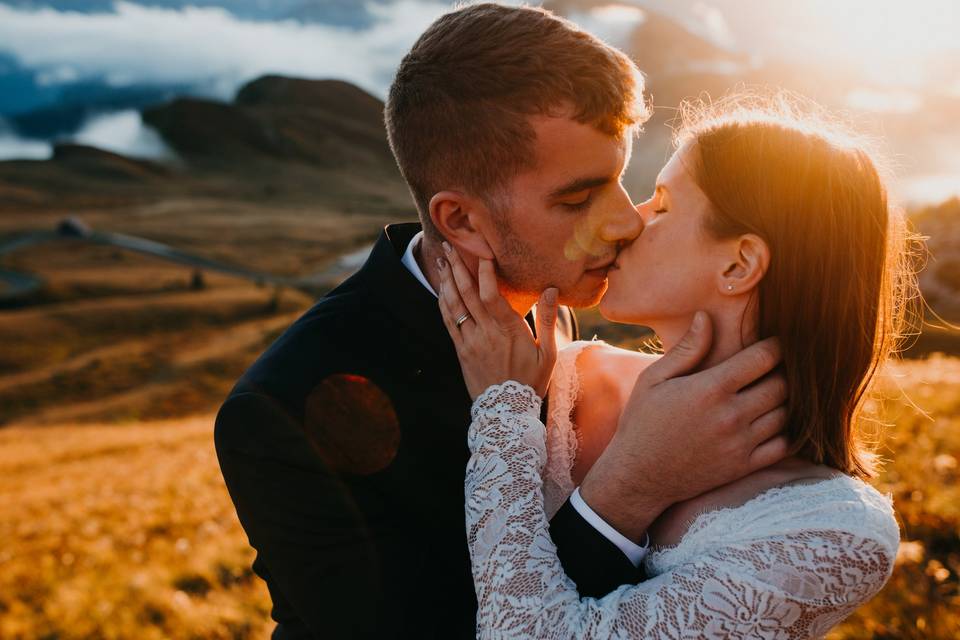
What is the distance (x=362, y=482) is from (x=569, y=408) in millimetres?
1145

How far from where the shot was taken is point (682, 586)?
227cm

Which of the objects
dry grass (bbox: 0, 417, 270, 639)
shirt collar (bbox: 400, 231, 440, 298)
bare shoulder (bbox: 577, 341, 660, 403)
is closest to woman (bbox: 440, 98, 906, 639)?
shirt collar (bbox: 400, 231, 440, 298)

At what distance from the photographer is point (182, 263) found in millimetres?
87500

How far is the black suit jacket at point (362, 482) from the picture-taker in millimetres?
2605

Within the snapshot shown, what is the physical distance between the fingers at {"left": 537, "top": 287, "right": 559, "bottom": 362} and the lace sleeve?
2.27ft

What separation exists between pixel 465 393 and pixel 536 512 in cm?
73

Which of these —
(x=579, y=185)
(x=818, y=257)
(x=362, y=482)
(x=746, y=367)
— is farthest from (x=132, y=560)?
(x=818, y=257)

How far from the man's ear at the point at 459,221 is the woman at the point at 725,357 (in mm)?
260

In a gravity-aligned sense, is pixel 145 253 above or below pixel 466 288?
below

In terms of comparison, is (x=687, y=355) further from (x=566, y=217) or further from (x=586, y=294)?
(x=566, y=217)

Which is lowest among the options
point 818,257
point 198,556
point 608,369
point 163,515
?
point 163,515

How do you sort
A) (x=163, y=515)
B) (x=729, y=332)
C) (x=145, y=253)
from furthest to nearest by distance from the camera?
(x=145, y=253)
(x=163, y=515)
(x=729, y=332)

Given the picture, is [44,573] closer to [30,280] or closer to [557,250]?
[557,250]

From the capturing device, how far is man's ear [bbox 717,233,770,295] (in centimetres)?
263
